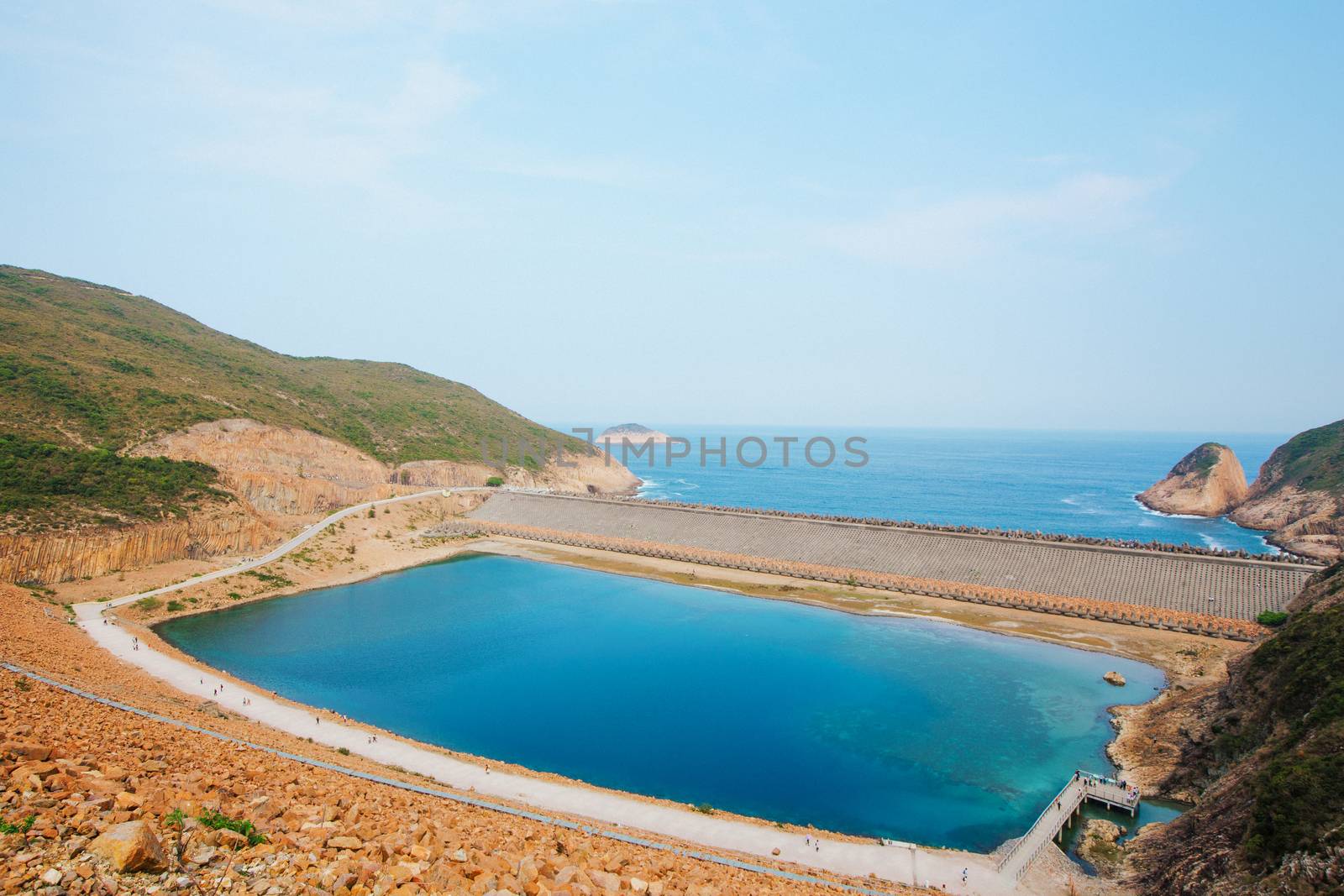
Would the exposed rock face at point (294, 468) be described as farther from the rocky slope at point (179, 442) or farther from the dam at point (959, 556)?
the dam at point (959, 556)

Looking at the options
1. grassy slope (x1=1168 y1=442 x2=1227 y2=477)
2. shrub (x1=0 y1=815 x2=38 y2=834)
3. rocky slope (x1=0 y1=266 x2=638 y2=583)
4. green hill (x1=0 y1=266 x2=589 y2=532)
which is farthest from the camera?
grassy slope (x1=1168 y1=442 x2=1227 y2=477)

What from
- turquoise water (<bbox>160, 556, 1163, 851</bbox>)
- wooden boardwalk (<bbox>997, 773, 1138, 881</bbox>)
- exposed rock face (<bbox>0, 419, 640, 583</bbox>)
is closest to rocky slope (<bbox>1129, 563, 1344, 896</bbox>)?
wooden boardwalk (<bbox>997, 773, 1138, 881</bbox>)

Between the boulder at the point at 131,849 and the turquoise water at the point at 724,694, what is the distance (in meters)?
19.3

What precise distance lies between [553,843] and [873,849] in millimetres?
12299

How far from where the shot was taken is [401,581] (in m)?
64.1

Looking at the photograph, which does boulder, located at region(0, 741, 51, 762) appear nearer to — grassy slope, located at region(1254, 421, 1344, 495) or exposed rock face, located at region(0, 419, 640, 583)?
exposed rock face, located at region(0, 419, 640, 583)

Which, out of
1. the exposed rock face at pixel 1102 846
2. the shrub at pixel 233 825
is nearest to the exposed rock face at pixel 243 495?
the shrub at pixel 233 825

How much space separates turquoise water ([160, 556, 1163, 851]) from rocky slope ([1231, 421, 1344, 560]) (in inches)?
1995

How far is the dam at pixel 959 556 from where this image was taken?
46188 mm

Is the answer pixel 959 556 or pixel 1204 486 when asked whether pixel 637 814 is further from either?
pixel 1204 486

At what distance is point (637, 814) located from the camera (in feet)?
78.6

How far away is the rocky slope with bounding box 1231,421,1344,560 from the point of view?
7300 cm

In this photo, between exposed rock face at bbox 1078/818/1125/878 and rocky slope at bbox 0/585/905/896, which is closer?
rocky slope at bbox 0/585/905/896

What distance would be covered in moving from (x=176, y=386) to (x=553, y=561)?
4952 centimetres
